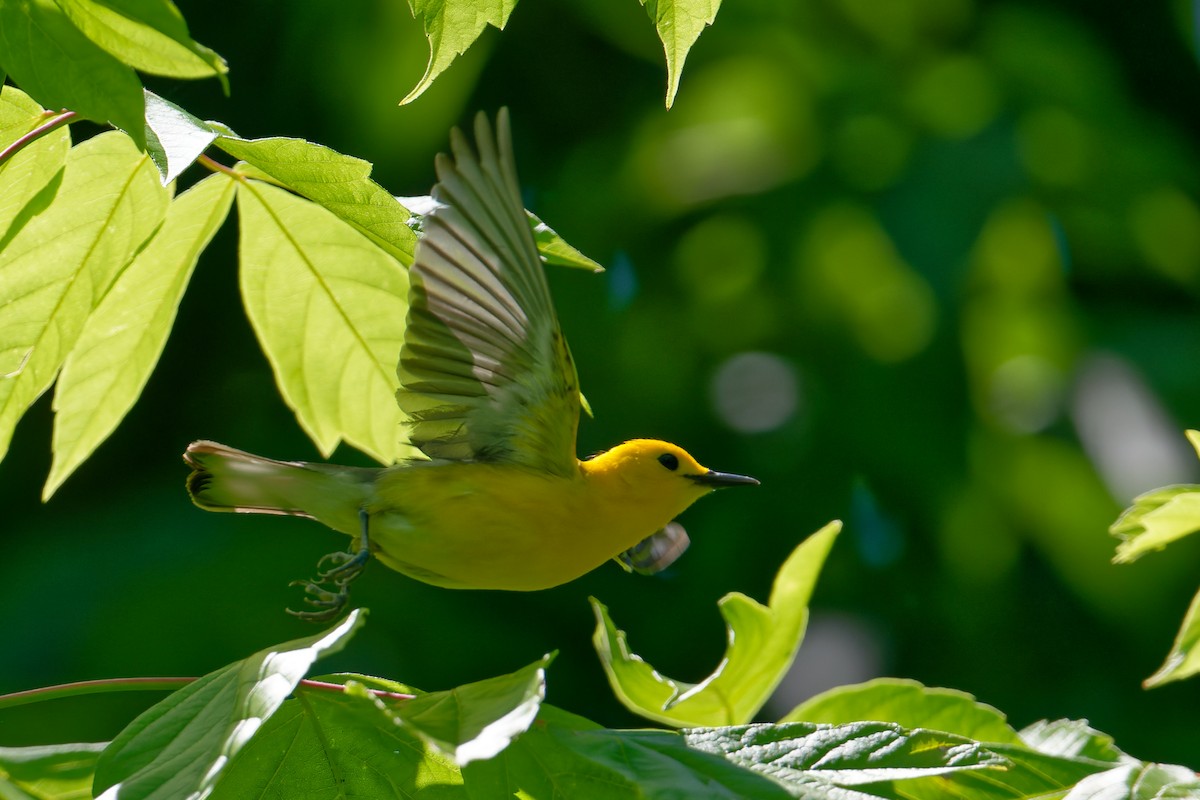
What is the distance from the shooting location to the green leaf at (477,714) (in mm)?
792

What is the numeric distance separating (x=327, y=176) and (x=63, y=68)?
0.27 meters

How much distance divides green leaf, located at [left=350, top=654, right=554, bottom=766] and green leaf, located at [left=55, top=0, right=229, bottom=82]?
1.62ft

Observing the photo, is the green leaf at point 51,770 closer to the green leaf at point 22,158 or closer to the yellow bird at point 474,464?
the yellow bird at point 474,464

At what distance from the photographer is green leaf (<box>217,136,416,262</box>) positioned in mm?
1114

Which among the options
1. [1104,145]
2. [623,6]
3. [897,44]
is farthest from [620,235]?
[1104,145]

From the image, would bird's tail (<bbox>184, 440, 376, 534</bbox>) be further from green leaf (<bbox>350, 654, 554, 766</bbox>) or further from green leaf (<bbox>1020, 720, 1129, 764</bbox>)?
green leaf (<bbox>1020, 720, 1129, 764</bbox>)

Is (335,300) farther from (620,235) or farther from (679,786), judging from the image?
(620,235)

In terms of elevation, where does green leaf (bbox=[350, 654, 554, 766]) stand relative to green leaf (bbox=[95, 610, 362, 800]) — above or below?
above

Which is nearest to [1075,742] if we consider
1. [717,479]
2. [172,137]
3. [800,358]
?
[717,479]

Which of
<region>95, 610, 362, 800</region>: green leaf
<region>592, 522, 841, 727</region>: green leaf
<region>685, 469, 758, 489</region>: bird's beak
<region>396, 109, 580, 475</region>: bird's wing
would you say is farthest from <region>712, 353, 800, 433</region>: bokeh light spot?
<region>95, 610, 362, 800</region>: green leaf

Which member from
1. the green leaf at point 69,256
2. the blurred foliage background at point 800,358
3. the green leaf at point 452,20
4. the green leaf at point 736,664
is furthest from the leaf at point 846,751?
the blurred foliage background at point 800,358

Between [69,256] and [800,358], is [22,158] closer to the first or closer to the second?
[69,256]

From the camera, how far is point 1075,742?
1284mm

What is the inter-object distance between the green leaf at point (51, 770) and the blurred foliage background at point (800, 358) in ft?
8.30
